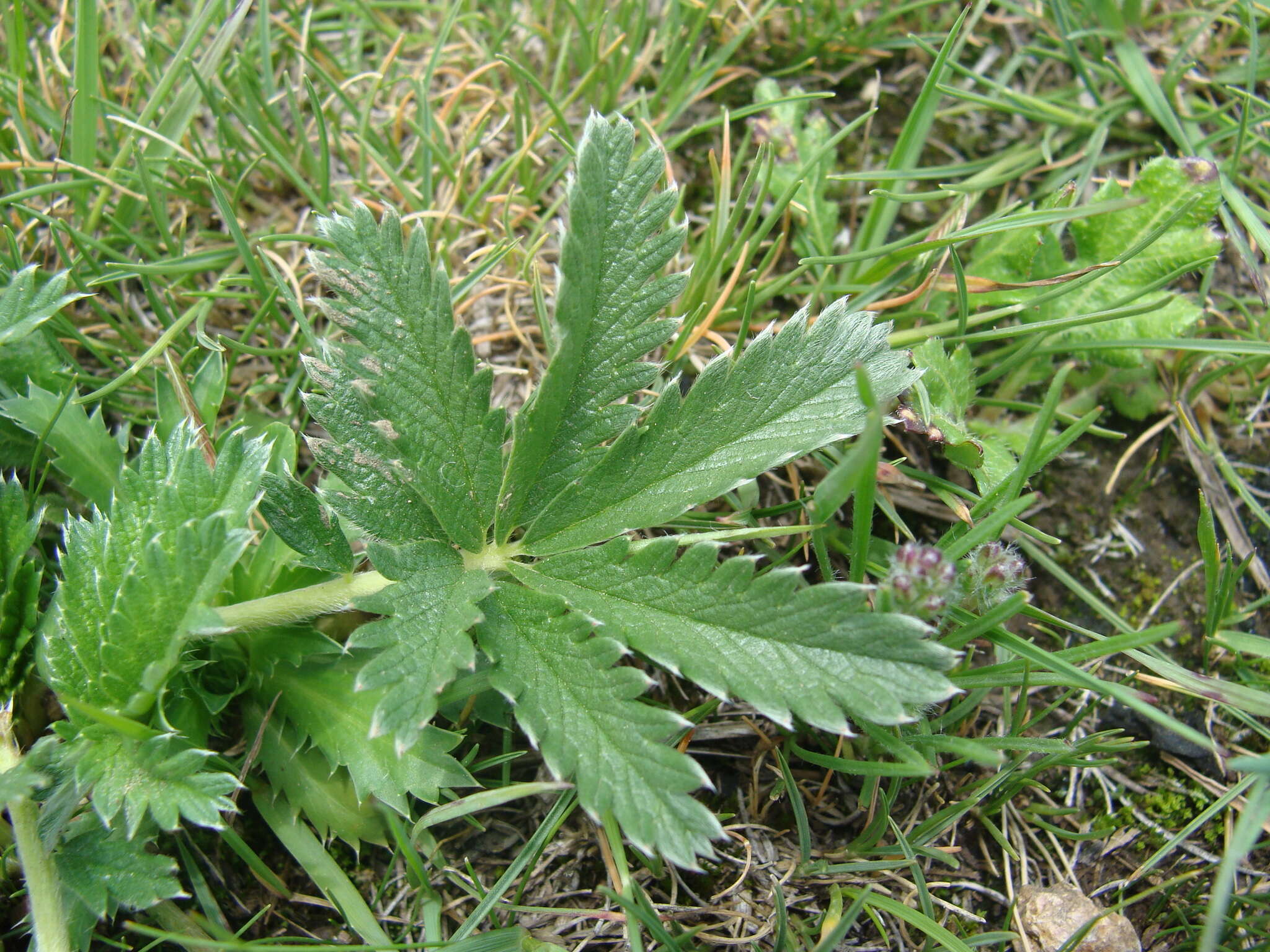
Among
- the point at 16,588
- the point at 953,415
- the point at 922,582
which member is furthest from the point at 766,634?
the point at 16,588

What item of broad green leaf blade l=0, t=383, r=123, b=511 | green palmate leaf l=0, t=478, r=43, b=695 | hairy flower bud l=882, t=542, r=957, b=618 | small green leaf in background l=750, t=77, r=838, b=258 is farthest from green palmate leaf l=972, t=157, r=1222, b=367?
green palmate leaf l=0, t=478, r=43, b=695

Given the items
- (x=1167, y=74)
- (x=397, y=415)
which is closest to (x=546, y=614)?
(x=397, y=415)

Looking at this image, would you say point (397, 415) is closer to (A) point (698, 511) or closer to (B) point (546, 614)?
(B) point (546, 614)

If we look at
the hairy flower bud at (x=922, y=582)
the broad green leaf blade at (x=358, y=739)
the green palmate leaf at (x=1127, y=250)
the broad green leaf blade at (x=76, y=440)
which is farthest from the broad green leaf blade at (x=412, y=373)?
the green palmate leaf at (x=1127, y=250)

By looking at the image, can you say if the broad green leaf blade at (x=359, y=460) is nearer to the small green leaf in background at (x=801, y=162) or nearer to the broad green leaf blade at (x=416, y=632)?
the broad green leaf blade at (x=416, y=632)

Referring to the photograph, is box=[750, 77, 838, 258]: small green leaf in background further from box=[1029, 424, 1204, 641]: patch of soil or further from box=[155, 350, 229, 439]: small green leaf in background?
box=[155, 350, 229, 439]: small green leaf in background
